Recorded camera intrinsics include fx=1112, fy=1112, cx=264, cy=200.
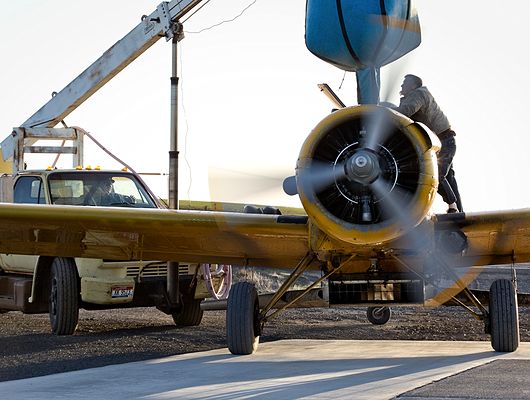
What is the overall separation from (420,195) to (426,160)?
11.8 inches

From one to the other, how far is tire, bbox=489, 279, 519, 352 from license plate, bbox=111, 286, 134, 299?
14.1ft

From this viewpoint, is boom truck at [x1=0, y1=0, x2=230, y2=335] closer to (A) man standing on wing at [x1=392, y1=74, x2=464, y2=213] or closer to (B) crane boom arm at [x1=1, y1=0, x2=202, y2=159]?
(B) crane boom arm at [x1=1, y1=0, x2=202, y2=159]

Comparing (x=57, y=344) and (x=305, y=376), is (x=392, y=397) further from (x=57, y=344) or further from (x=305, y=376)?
(x=57, y=344)

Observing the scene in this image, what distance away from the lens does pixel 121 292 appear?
12750mm

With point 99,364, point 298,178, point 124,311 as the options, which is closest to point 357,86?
point 298,178

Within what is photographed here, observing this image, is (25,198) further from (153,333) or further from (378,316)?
(378,316)

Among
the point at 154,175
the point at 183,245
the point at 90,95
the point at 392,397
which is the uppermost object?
the point at 90,95

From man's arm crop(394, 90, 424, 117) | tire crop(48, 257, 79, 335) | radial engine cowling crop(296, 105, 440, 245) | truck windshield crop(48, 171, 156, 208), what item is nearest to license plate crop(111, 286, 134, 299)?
tire crop(48, 257, 79, 335)

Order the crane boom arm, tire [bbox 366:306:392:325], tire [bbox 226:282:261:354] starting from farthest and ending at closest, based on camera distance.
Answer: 1. the crane boom arm
2. tire [bbox 366:306:392:325]
3. tire [bbox 226:282:261:354]

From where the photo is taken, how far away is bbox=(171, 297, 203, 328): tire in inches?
549

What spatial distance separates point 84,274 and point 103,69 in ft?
24.6

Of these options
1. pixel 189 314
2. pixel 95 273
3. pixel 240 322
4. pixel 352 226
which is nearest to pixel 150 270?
pixel 95 273

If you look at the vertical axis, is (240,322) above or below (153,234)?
below

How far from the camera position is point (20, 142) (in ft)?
57.0
